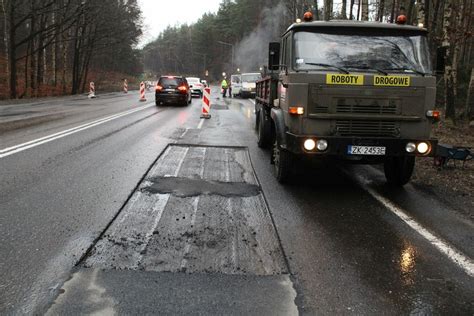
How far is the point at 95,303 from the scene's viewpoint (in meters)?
3.40

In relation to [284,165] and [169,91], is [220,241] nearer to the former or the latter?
[284,165]

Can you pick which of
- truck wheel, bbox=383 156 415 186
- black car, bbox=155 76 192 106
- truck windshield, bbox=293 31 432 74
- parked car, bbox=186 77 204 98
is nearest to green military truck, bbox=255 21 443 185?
truck windshield, bbox=293 31 432 74

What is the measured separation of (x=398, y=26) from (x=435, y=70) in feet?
2.87

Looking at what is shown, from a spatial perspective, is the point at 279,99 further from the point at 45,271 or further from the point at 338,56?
the point at 45,271

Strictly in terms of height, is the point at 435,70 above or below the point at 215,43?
below

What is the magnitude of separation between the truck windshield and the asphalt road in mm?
1886

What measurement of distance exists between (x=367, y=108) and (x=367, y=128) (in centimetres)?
28

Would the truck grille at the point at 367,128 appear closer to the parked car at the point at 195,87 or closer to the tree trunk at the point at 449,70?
the tree trunk at the point at 449,70

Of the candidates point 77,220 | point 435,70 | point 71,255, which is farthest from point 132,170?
point 435,70

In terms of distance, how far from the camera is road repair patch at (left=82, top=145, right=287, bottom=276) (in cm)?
416

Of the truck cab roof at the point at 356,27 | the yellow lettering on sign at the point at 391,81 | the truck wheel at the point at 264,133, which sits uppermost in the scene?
the truck cab roof at the point at 356,27

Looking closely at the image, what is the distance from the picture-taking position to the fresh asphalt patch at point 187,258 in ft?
11.3

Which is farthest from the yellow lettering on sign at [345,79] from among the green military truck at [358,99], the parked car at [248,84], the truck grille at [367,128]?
the parked car at [248,84]

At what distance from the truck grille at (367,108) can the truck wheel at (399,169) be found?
988 mm
